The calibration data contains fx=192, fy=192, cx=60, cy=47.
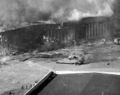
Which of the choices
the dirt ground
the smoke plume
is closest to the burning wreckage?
the dirt ground

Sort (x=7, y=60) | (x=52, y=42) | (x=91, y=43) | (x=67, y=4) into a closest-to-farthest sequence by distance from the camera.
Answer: (x=7, y=60), (x=52, y=42), (x=91, y=43), (x=67, y=4)

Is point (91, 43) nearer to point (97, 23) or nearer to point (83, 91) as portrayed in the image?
point (97, 23)

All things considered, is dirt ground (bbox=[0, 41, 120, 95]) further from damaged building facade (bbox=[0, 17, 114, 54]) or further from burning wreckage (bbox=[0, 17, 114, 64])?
damaged building facade (bbox=[0, 17, 114, 54])

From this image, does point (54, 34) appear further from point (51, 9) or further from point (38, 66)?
point (51, 9)

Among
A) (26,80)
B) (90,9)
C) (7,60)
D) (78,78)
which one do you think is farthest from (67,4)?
(78,78)

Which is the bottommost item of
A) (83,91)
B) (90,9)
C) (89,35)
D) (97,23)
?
(83,91)

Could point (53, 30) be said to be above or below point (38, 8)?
below

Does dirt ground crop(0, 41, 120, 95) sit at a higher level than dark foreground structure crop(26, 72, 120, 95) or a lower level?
lower
